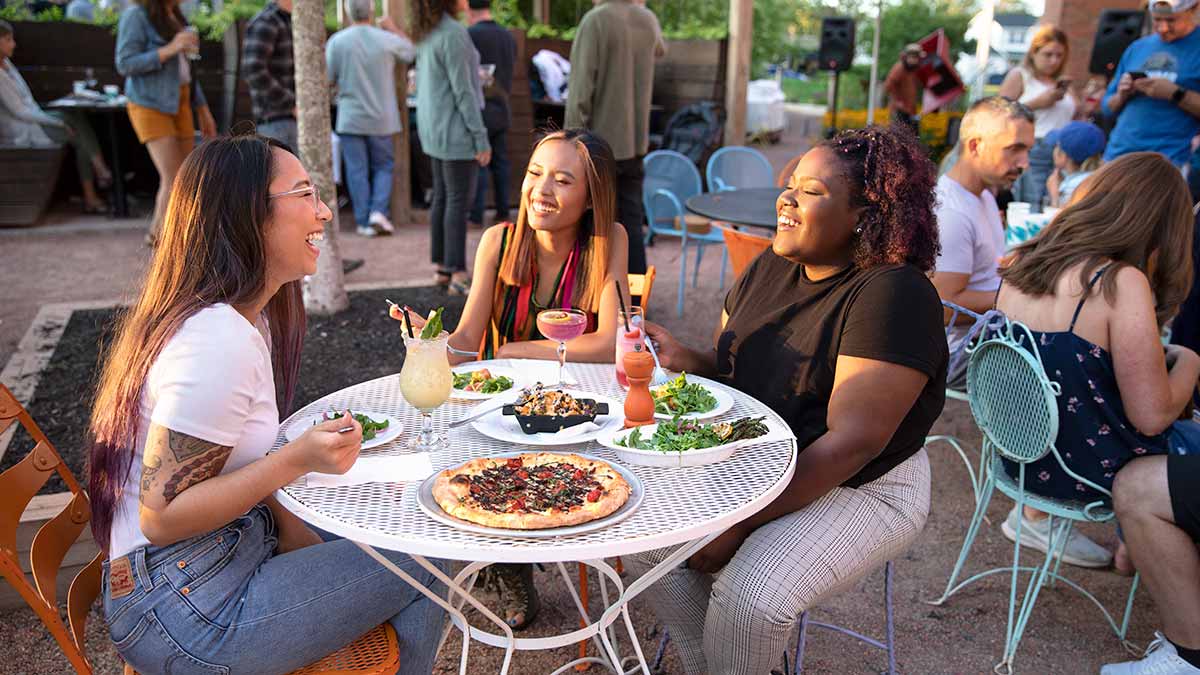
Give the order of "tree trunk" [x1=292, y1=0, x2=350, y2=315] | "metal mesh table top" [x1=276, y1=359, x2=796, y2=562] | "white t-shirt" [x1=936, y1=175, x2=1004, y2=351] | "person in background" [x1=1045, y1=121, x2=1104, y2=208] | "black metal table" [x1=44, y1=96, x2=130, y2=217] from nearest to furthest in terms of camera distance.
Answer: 1. "metal mesh table top" [x1=276, y1=359, x2=796, y2=562]
2. "white t-shirt" [x1=936, y1=175, x2=1004, y2=351]
3. "tree trunk" [x1=292, y1=0, x2=350, y2=315]
4. "person in background" [x1=1045, y1=121, x2=1104, y2=208]
5. "black metal table" [x1=44, y1=96, x2=130, y2=217]

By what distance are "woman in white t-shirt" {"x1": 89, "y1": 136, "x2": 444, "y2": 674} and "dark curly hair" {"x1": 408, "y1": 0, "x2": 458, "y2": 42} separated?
4.07m

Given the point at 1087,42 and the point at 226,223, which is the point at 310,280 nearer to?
the point at 226,223

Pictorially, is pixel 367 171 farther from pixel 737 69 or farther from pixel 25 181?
pixel 737 69

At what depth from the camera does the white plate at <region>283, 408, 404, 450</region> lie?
190 cm

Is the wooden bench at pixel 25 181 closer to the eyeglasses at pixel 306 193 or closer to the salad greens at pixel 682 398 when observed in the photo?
the eyeglasses at pixel 306 193

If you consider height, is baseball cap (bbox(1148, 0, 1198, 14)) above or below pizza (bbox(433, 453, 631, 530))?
above

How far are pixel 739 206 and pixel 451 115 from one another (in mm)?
2009

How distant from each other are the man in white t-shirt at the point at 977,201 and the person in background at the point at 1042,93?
290cm

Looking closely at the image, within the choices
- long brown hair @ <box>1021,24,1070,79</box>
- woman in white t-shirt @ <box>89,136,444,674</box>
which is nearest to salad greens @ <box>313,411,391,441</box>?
woman in white t-shirt @ <box>89,136,444,674</box>

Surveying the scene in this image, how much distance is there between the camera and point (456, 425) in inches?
81.2

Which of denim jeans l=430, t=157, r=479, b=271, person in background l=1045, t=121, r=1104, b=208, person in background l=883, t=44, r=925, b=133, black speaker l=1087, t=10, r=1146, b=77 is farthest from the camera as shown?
person in background l=883, t=44, r=925, b=133

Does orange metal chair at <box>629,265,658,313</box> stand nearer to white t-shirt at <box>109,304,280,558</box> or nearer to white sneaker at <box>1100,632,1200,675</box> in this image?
white t-shirt at <box>109,304,280,558</box>

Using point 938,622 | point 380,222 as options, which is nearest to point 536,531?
point 938,622

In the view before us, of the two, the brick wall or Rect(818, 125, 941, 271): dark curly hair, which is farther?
the brick wall
